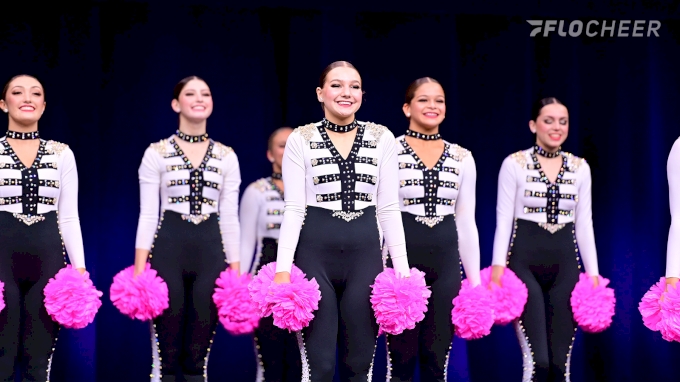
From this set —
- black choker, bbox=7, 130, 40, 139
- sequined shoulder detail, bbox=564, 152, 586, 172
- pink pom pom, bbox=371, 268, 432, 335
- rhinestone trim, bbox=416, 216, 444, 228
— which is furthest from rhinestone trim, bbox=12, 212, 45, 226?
sequined shoulder detail, bbox=564, 152, 586, 172

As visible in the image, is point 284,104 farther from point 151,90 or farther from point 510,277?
point 510,277

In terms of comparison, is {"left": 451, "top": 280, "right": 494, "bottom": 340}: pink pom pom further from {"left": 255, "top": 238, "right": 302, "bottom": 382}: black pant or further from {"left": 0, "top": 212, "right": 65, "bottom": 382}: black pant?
{"left": 0, "top": 212, "right": 65, "bottom": 382}: black pant

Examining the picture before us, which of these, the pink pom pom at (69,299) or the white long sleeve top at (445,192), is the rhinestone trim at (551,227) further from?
the pink pom pom at (69,299)

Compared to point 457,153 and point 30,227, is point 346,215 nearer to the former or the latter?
point 457,153

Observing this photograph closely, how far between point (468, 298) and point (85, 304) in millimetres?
1966

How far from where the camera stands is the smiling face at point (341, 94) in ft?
13.0

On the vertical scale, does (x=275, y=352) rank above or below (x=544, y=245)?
below

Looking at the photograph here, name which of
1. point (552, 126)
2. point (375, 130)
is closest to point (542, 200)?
point (552, 126)

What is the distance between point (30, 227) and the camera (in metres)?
4.46

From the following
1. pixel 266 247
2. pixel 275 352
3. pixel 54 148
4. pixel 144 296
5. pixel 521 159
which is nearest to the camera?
pixel 54 148

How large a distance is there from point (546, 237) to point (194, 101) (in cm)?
219

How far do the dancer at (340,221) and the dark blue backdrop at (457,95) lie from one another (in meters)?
2.36

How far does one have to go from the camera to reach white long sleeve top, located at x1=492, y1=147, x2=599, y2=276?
5.10 meters

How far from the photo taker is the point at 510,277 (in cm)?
495
